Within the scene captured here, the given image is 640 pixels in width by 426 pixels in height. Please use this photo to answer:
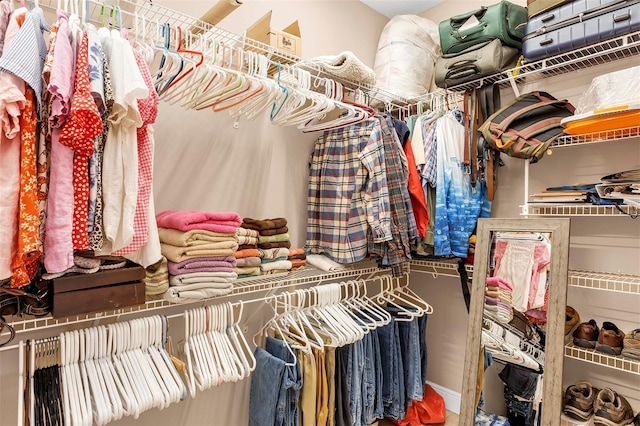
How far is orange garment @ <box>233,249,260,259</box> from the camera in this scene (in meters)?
1.65

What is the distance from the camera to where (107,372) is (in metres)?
1.25

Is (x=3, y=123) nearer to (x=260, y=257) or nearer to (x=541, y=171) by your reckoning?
(x=260, y=257)

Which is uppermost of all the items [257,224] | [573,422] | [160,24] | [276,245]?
[160,24]

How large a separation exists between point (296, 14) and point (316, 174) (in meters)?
1.00

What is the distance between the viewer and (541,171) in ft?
7.13

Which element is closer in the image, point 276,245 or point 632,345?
point 632,345

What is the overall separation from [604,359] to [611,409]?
22cm

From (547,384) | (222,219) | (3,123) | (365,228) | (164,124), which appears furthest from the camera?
(365,228)

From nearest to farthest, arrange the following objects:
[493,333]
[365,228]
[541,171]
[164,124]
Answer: [164,124] → [493,333] → [365,228] → [541,171]

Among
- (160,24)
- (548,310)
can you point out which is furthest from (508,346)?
(160,24)

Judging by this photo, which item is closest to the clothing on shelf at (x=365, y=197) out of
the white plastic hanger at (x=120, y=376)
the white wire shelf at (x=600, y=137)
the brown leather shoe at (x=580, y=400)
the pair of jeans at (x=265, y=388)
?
the pair of jeans at (x=265, y=388)

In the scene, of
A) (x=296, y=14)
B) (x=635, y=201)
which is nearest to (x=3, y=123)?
(x=296, y=14)

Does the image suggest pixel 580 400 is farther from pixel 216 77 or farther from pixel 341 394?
pixel 216 77

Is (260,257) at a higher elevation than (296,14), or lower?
lower
